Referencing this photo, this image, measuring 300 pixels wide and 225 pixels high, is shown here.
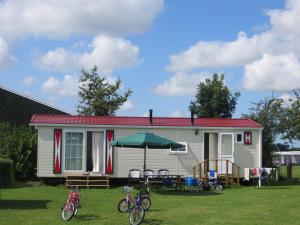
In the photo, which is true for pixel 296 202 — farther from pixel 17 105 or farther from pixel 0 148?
pixel 17 105

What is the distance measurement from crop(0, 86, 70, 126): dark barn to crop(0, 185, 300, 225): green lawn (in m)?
11.6

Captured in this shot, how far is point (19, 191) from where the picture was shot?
1969cm

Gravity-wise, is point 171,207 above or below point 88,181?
A: below

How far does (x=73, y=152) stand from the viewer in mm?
22828

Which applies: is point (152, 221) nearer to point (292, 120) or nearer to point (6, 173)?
point (6, 173)

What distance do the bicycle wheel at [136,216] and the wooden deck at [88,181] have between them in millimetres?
10468

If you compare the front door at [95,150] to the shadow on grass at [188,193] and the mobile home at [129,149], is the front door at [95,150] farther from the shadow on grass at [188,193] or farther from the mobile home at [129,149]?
the shadow on grass at [188,193]

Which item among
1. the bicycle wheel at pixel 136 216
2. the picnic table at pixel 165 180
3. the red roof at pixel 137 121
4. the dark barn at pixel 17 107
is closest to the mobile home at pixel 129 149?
the red roof at pixel 137 121

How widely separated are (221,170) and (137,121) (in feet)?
13.4

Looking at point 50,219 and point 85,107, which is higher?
point 85,107

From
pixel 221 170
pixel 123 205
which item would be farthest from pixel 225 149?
pixel 123 205

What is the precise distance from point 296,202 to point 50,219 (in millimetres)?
7549

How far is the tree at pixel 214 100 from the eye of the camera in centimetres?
3541

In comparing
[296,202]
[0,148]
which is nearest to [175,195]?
[296,202]
